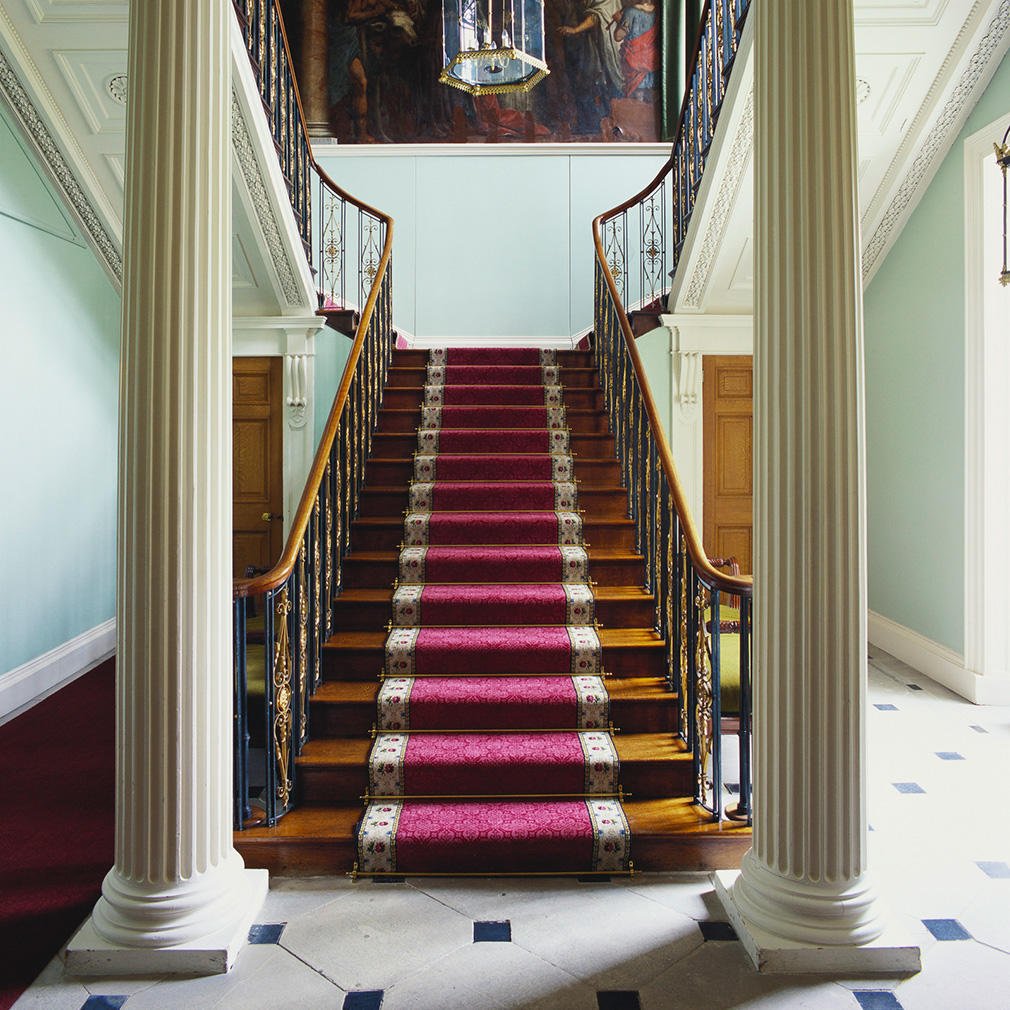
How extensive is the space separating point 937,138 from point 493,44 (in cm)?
285

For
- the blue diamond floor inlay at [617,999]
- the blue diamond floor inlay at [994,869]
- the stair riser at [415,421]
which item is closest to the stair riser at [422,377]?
the stair riser at [415,421]

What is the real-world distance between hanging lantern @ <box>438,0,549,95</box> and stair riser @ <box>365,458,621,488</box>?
228 cm

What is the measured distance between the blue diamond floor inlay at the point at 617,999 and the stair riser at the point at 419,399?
4.04 metres

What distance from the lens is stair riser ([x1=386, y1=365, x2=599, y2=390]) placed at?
6035 mm

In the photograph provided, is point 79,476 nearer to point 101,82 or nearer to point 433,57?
point 101,82

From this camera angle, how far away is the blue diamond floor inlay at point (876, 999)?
2.20 meters

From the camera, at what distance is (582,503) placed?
486 cm

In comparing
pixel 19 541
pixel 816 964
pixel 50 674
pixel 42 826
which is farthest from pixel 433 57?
pixel 816 964

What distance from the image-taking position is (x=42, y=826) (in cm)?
324

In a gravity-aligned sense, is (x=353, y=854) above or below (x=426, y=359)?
below

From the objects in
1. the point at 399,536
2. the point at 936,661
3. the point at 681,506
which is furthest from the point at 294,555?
the point at 936,661

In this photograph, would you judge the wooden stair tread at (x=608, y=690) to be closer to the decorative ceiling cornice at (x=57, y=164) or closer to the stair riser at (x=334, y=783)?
the stair riser at (x=334, y=783)

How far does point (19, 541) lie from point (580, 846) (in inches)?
150

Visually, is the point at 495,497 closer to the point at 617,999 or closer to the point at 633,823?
the point at 633,823
